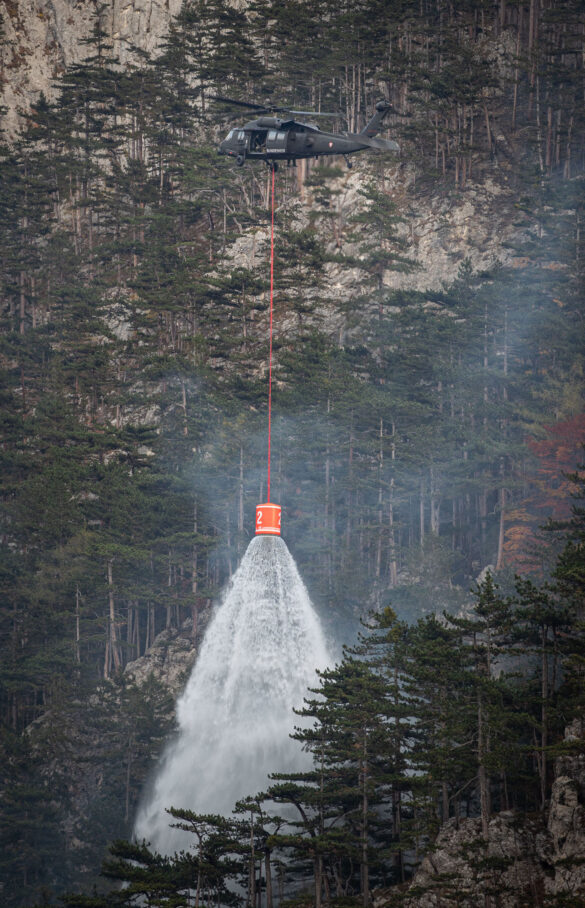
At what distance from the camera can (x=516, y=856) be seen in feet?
120

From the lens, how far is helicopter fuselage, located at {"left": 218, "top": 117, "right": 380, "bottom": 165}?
137ft

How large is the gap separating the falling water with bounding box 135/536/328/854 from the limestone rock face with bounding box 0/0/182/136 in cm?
4808

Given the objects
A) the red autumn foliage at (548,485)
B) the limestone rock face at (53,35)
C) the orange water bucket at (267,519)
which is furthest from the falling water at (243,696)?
the limestone rock face at (53,35)

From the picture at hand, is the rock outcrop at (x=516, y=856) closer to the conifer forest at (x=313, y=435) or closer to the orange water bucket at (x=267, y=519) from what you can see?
the conifer forest at (x=313, y=435)

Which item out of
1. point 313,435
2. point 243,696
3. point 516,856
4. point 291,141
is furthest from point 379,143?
point 243,696

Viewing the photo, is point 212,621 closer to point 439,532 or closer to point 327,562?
point 327,562

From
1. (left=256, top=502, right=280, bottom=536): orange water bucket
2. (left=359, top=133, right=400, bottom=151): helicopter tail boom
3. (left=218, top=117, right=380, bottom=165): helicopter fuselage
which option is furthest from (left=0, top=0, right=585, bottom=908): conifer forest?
(left=218, top=117, right=380, bottom=165): helicopter fuselage

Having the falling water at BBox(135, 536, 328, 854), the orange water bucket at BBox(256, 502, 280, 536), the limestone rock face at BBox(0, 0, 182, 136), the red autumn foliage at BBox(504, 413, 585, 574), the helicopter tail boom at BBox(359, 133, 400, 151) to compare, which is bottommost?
the falling water at BBox(135, 536, 328, 854)

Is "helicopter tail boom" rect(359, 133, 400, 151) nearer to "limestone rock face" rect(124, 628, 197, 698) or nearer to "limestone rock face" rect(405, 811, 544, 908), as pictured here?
"limestone rock face" rect(405, 811, 544, 908)

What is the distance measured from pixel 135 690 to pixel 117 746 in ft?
7.93

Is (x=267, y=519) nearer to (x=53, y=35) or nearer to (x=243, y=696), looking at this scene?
(x=243, y=696)

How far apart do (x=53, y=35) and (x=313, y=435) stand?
4814 centimetres

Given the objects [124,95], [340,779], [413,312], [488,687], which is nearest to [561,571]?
[488,687]

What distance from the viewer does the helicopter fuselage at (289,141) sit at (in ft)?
137
